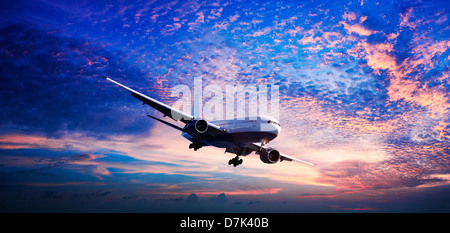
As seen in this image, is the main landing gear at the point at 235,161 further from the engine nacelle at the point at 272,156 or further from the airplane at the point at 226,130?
the engine nacelle at the point at 272,156

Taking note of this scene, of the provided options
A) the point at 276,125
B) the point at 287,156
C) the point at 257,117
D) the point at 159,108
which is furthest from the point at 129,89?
the point at 287,156

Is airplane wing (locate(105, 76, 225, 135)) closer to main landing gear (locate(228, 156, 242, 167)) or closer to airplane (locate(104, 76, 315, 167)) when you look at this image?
airplane (locate(104, 76, 315, 167))

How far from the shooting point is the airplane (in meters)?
30.8

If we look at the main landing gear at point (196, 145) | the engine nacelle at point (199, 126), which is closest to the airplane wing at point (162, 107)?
the engine nacelle at point (199, 126)

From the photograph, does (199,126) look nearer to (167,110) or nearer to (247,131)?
(167,110)

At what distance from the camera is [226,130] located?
3491 cm

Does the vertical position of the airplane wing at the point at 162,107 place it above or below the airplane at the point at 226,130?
above

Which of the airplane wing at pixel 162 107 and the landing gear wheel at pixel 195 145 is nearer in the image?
the airplane wing at pixel 162 107

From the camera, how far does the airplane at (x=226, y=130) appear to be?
3078cm

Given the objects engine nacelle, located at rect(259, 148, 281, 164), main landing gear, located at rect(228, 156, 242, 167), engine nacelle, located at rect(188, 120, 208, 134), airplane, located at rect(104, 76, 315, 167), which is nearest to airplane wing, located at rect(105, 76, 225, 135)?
airplane, located at rect(104, 76, 315, 167)

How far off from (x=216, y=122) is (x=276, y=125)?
30.3ft

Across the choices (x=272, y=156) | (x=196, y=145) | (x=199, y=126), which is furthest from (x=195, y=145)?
(x=272, y=156)

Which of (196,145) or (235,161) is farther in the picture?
(235,161)
